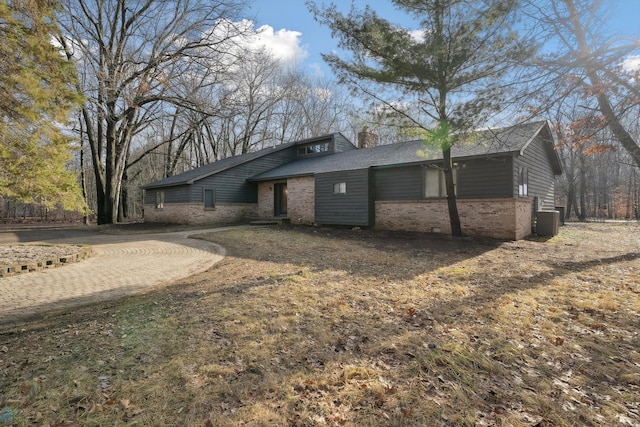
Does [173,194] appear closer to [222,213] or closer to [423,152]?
[222,213]

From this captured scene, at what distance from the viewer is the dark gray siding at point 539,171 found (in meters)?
12.6

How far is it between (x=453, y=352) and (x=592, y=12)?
7.94 metres

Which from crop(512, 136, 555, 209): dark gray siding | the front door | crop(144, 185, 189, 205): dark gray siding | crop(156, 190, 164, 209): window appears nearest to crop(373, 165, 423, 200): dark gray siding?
crop(512, 136, 555, 209): dark gray siding

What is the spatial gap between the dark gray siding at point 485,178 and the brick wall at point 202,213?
43.8ft

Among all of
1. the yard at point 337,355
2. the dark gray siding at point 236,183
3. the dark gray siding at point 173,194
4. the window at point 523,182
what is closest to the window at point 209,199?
the dark gray siding at point 236,183

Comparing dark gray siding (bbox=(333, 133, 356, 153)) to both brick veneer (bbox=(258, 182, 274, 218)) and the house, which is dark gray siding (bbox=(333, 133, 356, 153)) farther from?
brick veneer (bbox=(258, 182, 274, 218))

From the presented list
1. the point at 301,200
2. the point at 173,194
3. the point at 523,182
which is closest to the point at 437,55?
the point at 523,182

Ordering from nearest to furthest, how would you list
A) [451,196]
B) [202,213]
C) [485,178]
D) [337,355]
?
[337,355] → [451,196] → [485,178] → [202,213]

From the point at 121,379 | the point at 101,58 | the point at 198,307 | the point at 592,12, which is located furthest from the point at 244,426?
the point at 101,58

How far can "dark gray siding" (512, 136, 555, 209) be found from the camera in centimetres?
1261

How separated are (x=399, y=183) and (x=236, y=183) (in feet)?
36.2

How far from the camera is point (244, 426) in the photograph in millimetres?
2156

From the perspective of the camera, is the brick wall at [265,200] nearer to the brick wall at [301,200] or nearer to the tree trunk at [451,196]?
the brick wall at [301,200]

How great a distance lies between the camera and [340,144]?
21406 mm
